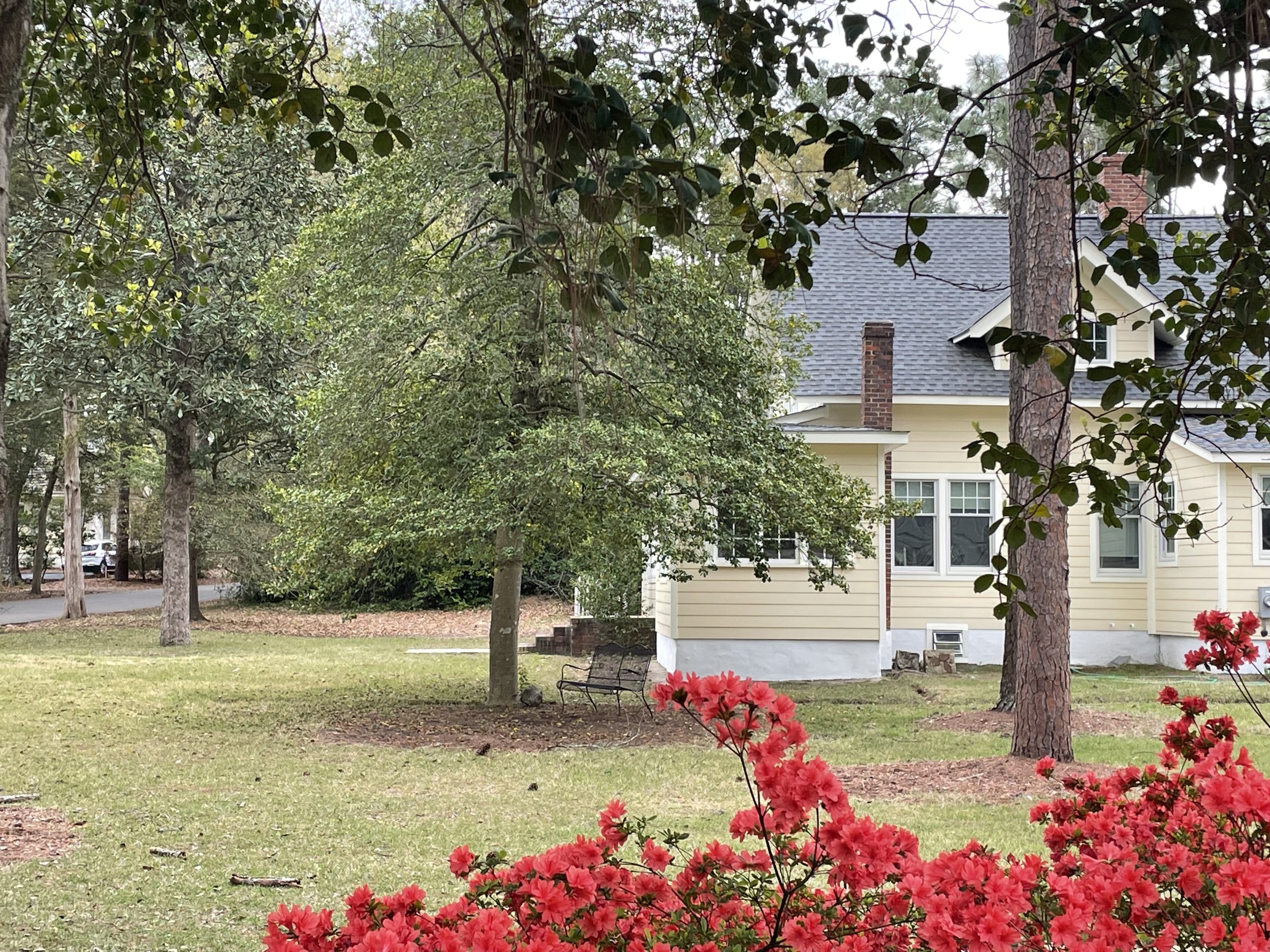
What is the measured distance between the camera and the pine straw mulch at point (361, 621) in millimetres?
27828

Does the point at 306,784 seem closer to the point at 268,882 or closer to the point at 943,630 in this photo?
the point at 268,882

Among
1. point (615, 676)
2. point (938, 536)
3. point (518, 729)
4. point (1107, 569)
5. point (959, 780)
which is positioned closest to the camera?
point (959, 780)

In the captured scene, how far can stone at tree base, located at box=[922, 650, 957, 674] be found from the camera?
1911cm

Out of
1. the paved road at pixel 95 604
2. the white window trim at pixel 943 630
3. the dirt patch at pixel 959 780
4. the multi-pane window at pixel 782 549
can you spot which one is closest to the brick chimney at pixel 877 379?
the multi-pane window at pixel 782 549

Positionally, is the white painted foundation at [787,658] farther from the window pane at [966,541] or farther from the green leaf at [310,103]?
the green leaf at [310,103]

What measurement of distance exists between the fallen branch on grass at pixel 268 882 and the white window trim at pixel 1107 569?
16.0m

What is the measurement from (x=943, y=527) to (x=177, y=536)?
46.5ft

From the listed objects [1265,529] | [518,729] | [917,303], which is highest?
[917,303]

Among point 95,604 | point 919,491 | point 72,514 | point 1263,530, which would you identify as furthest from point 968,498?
point 95,604

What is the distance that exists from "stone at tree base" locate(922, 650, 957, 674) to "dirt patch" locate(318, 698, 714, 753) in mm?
5973

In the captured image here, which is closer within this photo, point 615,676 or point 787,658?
point 615,676

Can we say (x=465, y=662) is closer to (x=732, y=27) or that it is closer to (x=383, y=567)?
(x=383, y=567)

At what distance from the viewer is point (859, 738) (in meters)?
12.4

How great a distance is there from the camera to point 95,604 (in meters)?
33.7
